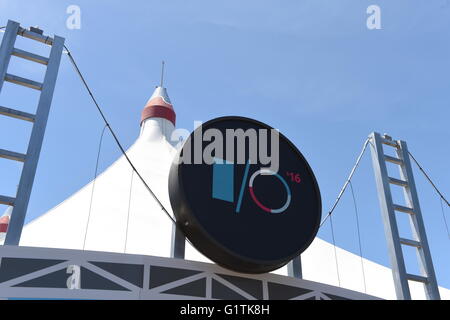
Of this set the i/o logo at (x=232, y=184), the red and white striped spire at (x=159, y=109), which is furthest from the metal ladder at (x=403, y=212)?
the red and white striped spire at (x=159, y=109)

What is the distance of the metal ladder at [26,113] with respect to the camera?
7234mm

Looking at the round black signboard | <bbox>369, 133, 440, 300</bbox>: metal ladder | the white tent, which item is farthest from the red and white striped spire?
the round black signboard

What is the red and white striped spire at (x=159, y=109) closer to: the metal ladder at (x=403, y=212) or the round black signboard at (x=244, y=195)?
the metal ladder at (x=403, y=212)

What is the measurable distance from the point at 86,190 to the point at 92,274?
10.5m

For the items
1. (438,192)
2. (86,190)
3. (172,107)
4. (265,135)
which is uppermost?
(172,107)

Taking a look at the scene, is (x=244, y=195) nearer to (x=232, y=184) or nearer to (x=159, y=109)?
(x=232, y=184)

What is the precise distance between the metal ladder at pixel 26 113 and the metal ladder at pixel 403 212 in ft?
23.5

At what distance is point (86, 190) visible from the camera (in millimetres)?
17000

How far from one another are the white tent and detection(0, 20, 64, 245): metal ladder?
4247 millimetres

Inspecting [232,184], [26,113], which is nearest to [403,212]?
[232,184]

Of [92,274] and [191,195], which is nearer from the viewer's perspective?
[92,274]

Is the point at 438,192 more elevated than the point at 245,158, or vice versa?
the point at 438,192

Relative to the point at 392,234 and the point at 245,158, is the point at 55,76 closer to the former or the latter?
the point at 245,158

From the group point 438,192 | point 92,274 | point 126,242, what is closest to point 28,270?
point 92,274
